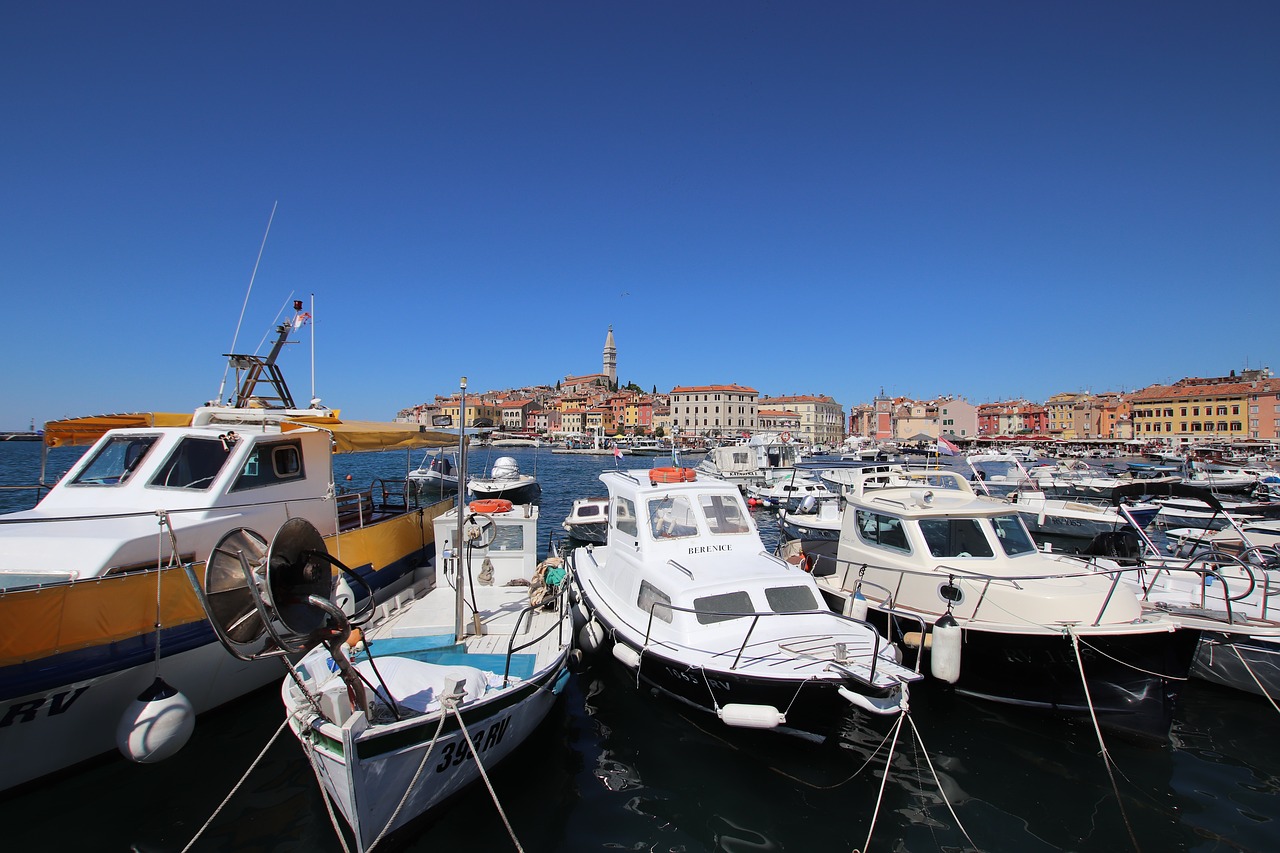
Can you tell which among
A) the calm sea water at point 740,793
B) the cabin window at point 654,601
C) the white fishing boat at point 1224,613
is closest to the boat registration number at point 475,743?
the calm sea water at point 740,793

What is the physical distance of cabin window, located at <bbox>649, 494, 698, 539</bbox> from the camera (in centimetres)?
1079

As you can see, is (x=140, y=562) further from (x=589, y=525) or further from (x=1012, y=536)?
(x=589, y=525)

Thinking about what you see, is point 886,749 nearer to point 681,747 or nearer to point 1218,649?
point 681,747

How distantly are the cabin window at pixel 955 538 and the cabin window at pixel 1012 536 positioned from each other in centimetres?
35

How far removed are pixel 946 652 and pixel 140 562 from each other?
35.9 feet

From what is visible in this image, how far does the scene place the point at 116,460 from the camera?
994 cm

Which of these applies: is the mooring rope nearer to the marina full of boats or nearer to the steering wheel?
the marina full of boats

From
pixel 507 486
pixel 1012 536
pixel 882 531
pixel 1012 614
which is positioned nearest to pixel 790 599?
pixel 1012 614

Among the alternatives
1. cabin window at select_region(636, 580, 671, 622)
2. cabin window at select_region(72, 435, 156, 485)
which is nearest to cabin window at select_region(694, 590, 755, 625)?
cabin window at select_region(636, 580, 671, 622)

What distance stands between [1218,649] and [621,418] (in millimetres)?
158923

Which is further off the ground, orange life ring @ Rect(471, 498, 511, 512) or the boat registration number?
orange life ring @ Rect(471, 498, 511, 512)

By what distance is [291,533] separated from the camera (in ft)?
18.0

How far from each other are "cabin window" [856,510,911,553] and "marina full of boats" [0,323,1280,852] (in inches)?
2.2

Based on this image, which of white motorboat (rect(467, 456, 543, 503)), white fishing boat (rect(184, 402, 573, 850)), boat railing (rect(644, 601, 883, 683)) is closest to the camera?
white fishing boat (rect(184, 402, 573, 850))
